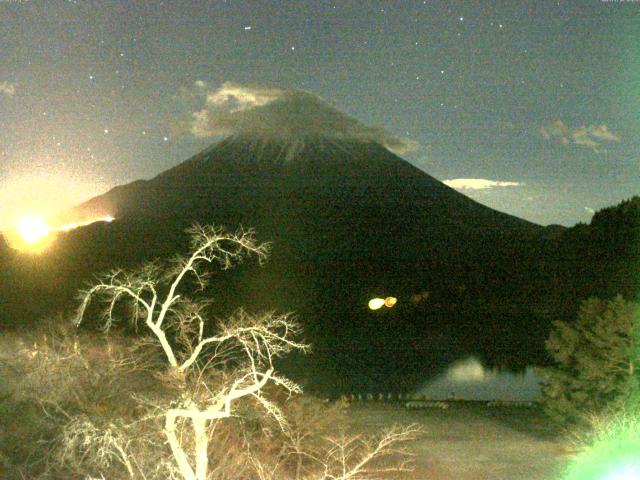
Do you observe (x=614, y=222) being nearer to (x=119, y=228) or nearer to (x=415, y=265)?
(x=415, y=265)

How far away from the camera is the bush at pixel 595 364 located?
1342 cm

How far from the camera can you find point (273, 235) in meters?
87.3

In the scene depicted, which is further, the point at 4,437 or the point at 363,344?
the point at 363,344

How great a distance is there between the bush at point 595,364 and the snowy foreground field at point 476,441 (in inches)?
37.4

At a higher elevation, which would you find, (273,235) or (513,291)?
(273,235)

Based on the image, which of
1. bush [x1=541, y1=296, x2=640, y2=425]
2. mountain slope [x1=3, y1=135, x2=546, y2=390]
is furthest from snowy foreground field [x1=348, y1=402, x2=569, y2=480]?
mountain slope [x1=3, y1=135, x2=546, y2=390]

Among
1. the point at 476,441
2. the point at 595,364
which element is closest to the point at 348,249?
the point at 476,441

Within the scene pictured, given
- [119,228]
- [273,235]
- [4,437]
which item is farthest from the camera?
[273,235]

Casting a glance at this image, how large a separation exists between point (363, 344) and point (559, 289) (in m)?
13.5

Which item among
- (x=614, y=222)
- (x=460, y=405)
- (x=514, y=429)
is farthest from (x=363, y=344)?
(x=514, y=429)

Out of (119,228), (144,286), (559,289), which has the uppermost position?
(119,228)

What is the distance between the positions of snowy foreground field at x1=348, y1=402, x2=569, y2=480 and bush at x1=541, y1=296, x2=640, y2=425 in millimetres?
950

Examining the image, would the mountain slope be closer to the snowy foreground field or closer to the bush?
the snowy foreground field

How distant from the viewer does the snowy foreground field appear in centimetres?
1199
